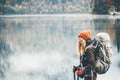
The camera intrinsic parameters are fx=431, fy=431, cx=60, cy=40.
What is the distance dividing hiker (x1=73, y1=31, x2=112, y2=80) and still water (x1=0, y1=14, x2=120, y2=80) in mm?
118

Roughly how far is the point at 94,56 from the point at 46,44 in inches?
37.6

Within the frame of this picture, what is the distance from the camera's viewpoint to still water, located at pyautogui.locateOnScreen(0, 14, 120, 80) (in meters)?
3.92

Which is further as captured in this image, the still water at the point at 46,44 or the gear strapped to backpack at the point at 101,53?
the still water at the point at 46,44

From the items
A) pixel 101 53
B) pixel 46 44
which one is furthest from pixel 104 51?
pixel 46 44

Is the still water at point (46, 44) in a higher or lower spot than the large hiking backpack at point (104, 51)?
lower

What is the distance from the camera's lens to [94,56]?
3.50 metres

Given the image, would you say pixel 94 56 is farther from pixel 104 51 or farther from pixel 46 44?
pixel 46 44

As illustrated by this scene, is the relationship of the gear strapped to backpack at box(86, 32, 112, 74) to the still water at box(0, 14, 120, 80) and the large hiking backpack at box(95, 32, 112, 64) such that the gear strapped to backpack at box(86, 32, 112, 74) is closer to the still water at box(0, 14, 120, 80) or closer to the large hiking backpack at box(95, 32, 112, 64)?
the large hiking backpack at box(95, 32, 112, 64)

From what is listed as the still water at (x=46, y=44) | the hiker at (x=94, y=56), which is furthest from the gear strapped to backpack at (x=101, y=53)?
the still water at (x=46, y=44)

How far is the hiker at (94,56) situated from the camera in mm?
3480

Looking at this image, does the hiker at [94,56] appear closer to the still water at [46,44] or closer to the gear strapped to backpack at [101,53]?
the gear strapped to backpack at [101,53]

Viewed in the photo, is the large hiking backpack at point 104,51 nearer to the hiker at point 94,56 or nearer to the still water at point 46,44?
the hiker at point 94,56

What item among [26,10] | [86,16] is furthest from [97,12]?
[26,10]

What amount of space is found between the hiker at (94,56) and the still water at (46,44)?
0.12 m
